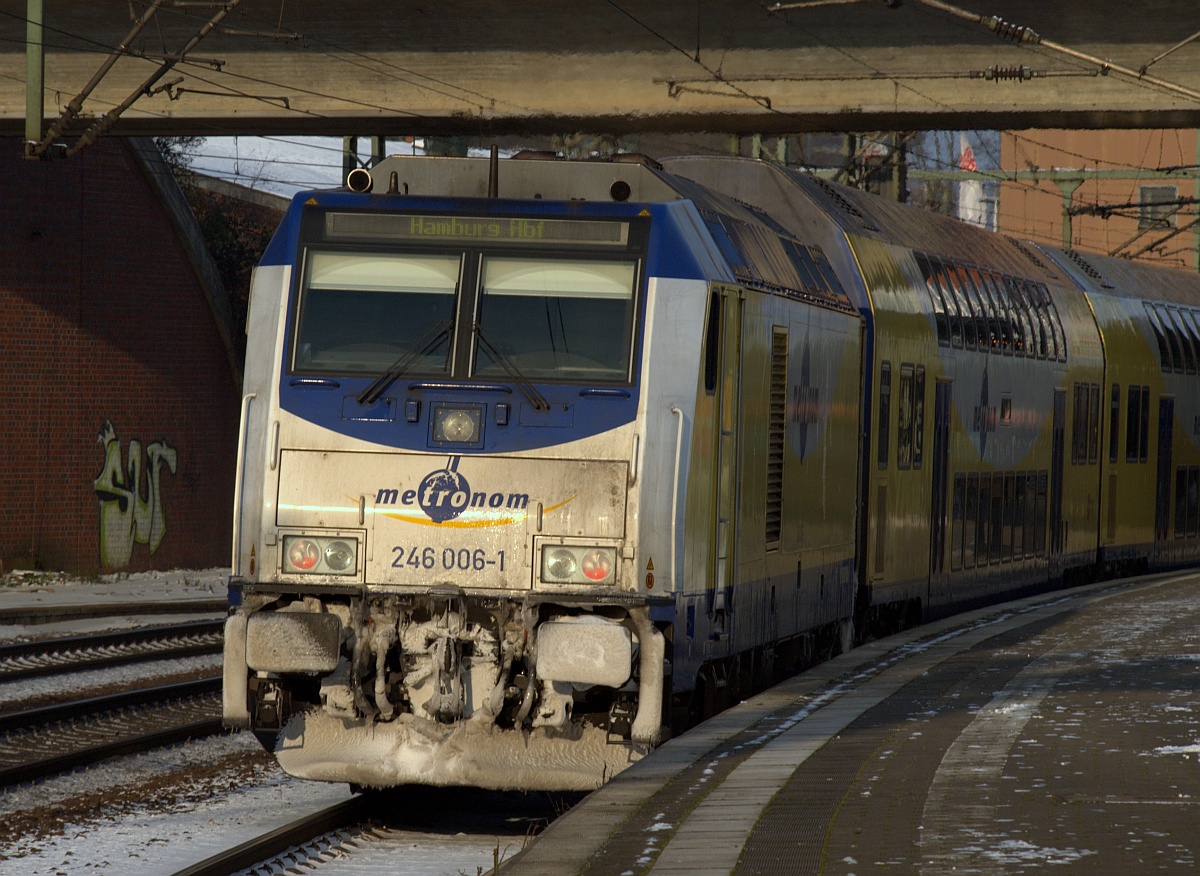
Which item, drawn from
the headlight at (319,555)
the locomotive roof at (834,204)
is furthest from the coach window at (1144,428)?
the headlight at (319,555)

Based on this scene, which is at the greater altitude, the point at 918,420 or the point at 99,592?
the point at 918,420

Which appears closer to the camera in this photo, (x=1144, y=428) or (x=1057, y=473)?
(x=1057, y=473)

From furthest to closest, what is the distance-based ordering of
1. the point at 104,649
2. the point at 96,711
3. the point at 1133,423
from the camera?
the point at 1133,423 < the point at 104,649 < the point at 96,711

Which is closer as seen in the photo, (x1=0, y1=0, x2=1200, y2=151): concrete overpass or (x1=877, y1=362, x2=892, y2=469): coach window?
(x1=877, y1=362, x2=892, y2=469): coach window

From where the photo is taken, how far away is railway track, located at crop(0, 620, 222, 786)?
11688mm

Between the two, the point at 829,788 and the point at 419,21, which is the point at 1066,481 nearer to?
the point at 419,21

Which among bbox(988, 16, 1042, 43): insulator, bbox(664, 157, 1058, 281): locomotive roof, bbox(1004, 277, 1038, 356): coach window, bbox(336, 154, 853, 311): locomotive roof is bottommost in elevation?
bbox(336, 154, 853, 311): locomotive roof

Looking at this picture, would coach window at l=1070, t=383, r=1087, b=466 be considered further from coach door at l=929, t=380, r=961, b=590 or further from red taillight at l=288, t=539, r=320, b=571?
red taillight at l=288, t=539, r=320, b=571

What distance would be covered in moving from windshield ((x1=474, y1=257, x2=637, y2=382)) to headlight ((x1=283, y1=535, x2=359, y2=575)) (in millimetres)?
1156

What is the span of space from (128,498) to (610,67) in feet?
34.6

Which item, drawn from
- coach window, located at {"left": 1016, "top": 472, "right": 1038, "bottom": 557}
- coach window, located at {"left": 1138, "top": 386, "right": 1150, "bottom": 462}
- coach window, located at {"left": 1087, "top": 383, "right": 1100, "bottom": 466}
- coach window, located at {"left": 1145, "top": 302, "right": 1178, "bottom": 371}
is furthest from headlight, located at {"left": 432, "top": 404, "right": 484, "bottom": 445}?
coach window, located at {"left": 1145, "top": 302, "right": 1178, "bottom": 371}

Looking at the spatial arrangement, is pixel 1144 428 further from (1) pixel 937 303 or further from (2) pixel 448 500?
(2) pixel 448 500

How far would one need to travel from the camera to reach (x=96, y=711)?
44.4 feet

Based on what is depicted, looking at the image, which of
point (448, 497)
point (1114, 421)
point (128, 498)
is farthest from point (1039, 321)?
point (128, 498)
